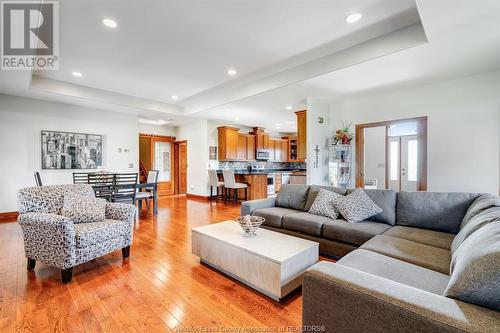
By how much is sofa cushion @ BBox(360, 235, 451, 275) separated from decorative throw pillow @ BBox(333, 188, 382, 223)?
0.56 meters

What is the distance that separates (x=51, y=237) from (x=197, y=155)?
547 cm

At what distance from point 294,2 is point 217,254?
8.93ft

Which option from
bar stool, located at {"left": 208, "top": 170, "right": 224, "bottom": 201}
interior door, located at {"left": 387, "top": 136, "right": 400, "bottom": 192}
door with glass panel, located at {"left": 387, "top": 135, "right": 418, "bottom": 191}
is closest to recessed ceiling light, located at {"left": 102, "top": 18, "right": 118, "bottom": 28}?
bar stool, located at {"left": 208, "top": 170, "right": 224, "bottom": 201}

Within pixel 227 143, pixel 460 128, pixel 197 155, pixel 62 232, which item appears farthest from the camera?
pixel 197 155

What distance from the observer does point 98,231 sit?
2352 millimetres

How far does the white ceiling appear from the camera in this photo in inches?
96.0

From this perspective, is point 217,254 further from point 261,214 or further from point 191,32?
point 191,32

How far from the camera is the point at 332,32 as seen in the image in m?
2.95

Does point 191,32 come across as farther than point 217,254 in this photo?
Yes

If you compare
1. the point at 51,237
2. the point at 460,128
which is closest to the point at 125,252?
the point at 51,237

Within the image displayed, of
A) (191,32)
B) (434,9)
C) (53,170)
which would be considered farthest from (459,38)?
(53,170)

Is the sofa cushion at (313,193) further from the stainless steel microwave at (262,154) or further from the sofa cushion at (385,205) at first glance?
the stainless steel microwave at (262,154)

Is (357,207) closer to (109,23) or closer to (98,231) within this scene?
(98,231)

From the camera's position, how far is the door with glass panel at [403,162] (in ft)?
21.9
